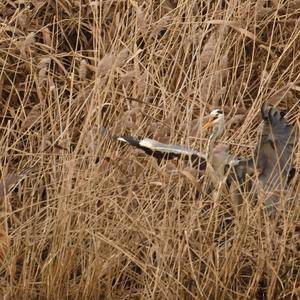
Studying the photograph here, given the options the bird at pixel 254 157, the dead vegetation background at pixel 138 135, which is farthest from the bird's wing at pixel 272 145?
the dead vegetation background at pixel 138 135

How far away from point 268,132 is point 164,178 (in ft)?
1.19

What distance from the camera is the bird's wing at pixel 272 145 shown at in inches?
154

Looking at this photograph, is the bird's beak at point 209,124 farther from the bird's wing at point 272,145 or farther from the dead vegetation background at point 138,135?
the bird's wing at point 272,145

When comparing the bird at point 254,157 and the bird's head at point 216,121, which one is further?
the bird's head at point 216,121

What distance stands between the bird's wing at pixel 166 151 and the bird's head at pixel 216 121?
147mm

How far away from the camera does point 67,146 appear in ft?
13.4

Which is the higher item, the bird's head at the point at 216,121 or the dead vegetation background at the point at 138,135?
the bird's head at the point at 216,121

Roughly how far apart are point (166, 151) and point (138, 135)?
0.43 m

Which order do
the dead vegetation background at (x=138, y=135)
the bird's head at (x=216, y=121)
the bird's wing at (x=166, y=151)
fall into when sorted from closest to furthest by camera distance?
the dead vegetation background at (x=138, y=135) → the bird's wing at (x=166, y=151) → the bird's head at (x=216, y=121)

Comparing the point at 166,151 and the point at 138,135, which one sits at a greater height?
the point at 166,151

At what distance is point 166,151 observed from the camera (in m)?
3.87

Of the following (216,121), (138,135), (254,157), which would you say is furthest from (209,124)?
(138,135)

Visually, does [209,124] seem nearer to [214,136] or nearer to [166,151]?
[214,136]

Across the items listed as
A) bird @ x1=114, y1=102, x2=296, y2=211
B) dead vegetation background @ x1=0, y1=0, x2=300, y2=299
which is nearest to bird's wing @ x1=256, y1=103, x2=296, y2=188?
bird @ x1=114, y1=102, x2=296, y2=211
